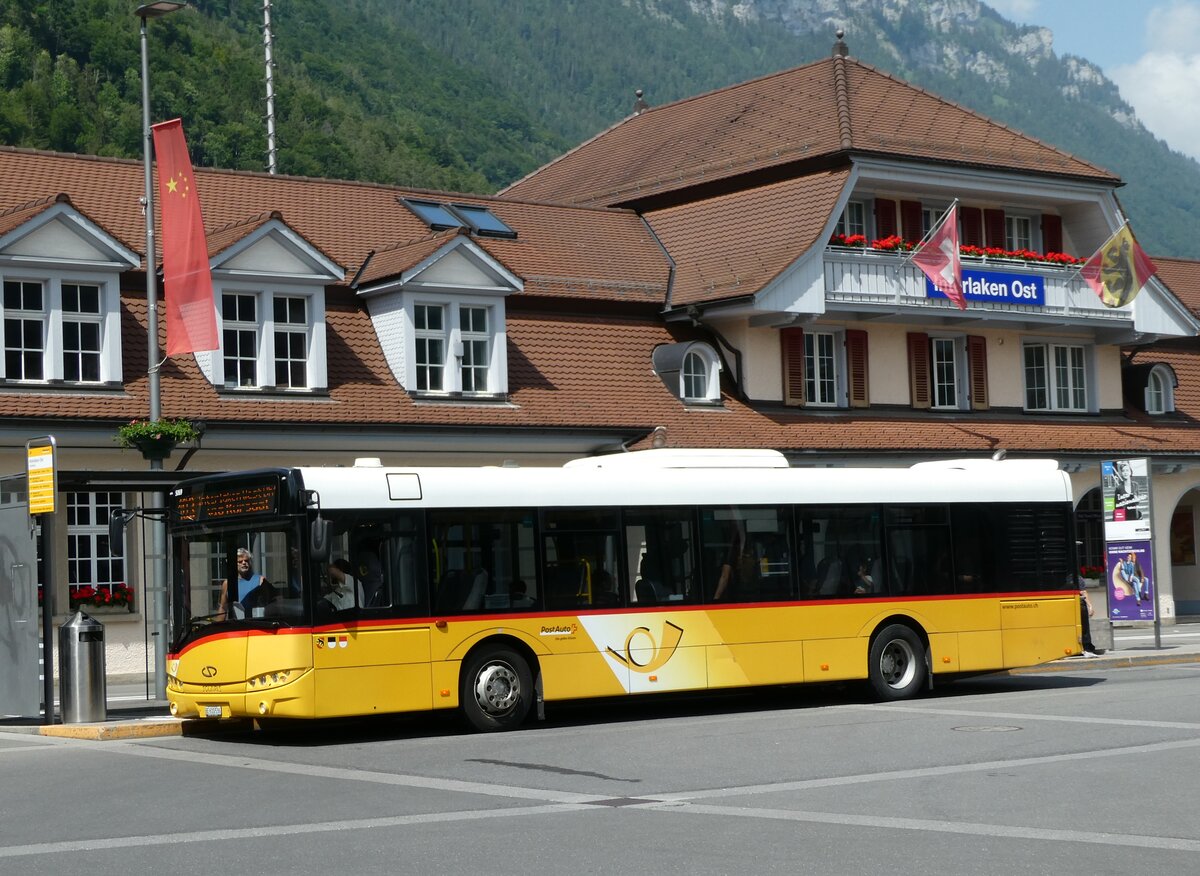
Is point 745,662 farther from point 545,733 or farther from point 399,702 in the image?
point 399,702

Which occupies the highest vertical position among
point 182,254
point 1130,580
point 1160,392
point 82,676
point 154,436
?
point 182,254

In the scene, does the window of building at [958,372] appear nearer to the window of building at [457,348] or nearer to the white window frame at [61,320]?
the window of building at [457,348]

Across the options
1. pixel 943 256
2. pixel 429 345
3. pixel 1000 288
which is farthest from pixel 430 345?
pixel 1000 288

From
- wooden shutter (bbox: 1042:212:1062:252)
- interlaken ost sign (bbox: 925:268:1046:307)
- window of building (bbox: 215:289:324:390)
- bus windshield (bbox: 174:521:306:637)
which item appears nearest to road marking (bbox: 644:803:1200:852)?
bus windshield (bbox: 174:521:306:637)

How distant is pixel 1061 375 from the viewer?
4072 centimetres

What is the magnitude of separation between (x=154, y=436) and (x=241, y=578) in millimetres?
4450

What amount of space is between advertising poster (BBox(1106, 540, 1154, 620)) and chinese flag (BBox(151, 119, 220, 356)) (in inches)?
633

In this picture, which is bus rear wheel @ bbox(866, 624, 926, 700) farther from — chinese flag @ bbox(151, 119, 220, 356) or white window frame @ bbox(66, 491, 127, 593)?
white window frame @ bbox(66, 491, 127, 593)

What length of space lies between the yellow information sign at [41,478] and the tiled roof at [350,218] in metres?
8.65

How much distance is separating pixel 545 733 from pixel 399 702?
5.06 ft

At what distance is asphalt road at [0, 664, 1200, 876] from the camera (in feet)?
35.3

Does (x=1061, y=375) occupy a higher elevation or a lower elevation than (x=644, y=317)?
lower

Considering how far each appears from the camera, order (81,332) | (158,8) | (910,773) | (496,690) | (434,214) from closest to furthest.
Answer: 1. (910,773)
2. (496,690)
3. (158,8)
4. (81,332)
5. (434,214)

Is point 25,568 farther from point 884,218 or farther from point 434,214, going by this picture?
point 884,218
